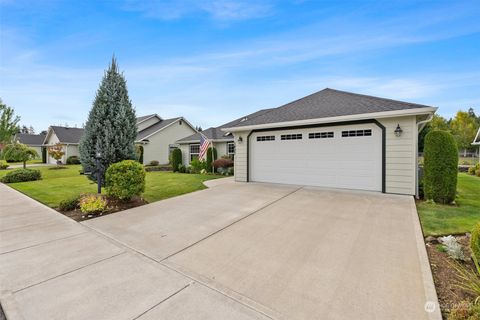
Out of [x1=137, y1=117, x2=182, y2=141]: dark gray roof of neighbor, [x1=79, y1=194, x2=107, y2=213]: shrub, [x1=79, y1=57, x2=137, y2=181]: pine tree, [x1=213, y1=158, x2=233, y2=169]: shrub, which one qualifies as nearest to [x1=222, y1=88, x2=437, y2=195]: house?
Result: [x1=213, y1=158, x2=233, y2=169]: shrub

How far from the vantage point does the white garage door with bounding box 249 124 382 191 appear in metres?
8.09

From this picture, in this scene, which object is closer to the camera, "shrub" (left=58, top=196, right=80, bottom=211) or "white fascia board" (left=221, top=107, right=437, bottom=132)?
"shrub" (left=58, top=196, right=80, bottom=211)

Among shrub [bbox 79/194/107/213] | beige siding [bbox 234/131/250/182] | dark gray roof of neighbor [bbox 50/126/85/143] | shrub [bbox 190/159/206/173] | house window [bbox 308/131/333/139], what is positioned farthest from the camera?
dark gray roof of neighbor [bbox 50/126/85/143]

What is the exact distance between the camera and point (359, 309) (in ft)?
7.46

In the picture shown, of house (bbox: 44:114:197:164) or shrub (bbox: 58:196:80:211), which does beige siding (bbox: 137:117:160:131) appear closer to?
house (bbox: 44:114:197:164)

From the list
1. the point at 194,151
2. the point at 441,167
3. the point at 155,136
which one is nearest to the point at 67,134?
the point at 155,136

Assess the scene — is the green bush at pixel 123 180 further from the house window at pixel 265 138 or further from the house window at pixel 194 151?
the house window at pixel 194 151

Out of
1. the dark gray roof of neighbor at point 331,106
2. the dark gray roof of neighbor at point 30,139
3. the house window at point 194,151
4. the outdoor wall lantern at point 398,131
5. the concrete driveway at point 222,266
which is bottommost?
the concrete driveway at point 222,266

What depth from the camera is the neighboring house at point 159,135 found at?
22094 millimetres

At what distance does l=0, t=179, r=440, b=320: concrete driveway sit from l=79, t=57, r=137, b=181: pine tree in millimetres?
2430

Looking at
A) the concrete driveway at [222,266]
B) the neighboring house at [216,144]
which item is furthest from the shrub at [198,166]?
the concrete driveway at [222,266]

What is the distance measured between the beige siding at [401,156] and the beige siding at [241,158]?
19.3 ft

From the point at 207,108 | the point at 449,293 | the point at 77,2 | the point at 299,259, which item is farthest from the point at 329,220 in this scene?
the point at 207,108

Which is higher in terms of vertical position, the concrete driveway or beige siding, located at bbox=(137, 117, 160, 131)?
beige siding, located at bbox=(137, 117, 160, 131)
